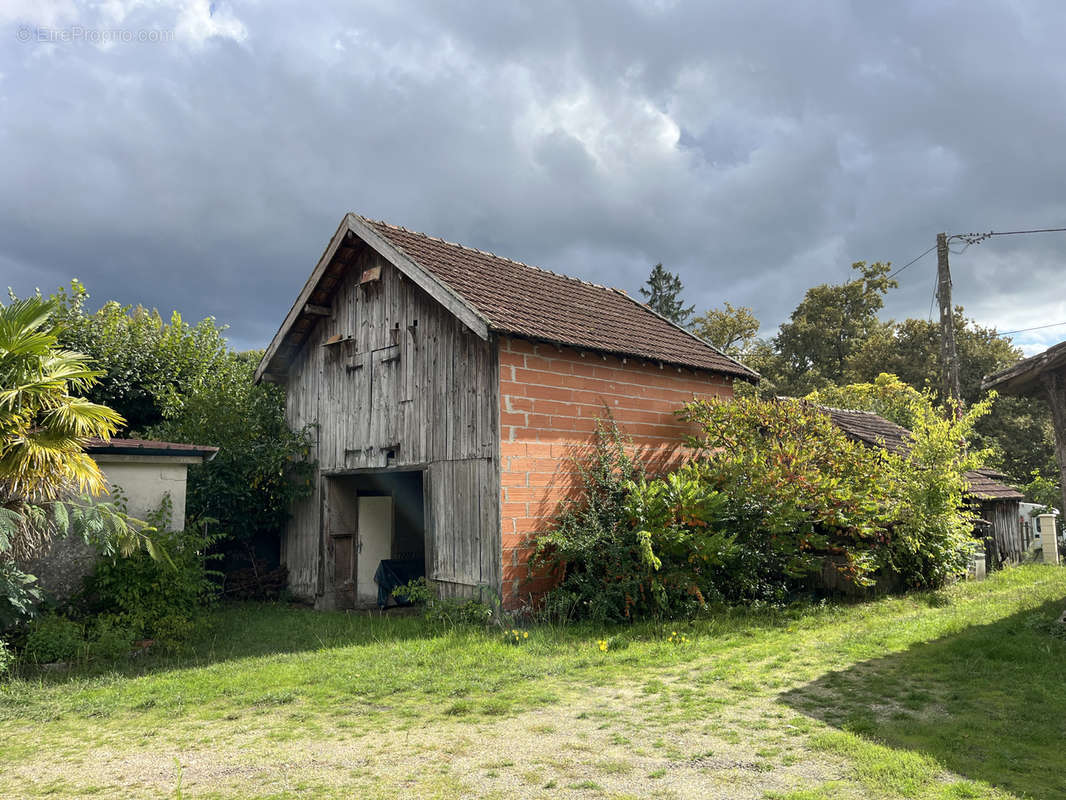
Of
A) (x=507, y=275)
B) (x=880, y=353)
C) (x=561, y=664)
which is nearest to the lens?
(x=561, y=664)

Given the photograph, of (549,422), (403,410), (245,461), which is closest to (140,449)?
(245,461)

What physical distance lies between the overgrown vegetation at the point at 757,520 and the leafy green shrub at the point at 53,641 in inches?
234

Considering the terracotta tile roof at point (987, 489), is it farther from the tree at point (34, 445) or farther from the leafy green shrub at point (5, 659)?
the leafy green shrub at point (5, 659)

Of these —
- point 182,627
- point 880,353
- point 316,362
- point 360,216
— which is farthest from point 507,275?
point 880,353

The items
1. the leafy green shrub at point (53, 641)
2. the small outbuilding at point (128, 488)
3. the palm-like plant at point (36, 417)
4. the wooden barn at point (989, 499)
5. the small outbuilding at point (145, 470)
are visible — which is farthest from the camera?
the wooden barn at point (989, 499)

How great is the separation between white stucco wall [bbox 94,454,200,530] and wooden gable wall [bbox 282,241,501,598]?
3.23m

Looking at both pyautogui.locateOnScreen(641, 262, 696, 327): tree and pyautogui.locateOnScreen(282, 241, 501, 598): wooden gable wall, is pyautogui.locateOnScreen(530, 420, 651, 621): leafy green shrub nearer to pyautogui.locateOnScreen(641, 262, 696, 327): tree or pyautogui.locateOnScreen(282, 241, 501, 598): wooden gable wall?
pyautogui.locateOnScreen(282, 241, 501, 598): wooden gable wall

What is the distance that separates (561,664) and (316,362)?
343 inches

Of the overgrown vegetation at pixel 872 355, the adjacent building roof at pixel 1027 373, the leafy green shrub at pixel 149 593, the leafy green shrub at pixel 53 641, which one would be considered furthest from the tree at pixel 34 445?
the overgrown vegetation at pixel 872 355

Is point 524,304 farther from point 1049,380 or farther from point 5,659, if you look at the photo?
point 5,659

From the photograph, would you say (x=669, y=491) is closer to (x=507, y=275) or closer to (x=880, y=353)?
(x=507, y=275)

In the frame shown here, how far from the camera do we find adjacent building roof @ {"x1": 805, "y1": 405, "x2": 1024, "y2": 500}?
652 inches

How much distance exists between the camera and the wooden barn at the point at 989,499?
1688 centimetres

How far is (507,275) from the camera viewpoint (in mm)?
14117
